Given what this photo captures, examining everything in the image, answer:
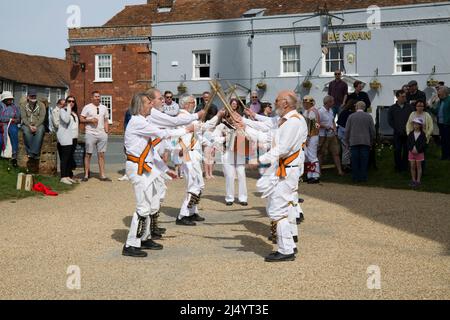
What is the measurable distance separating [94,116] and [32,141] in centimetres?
154

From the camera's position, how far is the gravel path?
20.3 ft

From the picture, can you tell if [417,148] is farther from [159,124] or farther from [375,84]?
[375,84]

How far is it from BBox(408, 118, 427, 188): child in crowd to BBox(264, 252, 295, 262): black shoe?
764cm

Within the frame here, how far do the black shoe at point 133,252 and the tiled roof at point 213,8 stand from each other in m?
28.0

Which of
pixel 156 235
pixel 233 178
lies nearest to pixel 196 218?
pixel 156 235

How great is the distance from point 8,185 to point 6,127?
230 centimetres

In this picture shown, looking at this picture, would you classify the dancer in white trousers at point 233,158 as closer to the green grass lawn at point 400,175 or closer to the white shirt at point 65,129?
the green grass lawn at point 400,175

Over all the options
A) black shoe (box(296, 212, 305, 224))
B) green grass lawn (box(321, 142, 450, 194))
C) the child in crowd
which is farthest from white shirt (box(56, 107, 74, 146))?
the child in crowd

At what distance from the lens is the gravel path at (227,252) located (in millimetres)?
6188

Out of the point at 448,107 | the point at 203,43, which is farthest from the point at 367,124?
the point at 203,43

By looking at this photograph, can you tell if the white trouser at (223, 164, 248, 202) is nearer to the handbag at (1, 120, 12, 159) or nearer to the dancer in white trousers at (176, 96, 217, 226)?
the dancer in white trousers at (176, 96, 217, 226)
